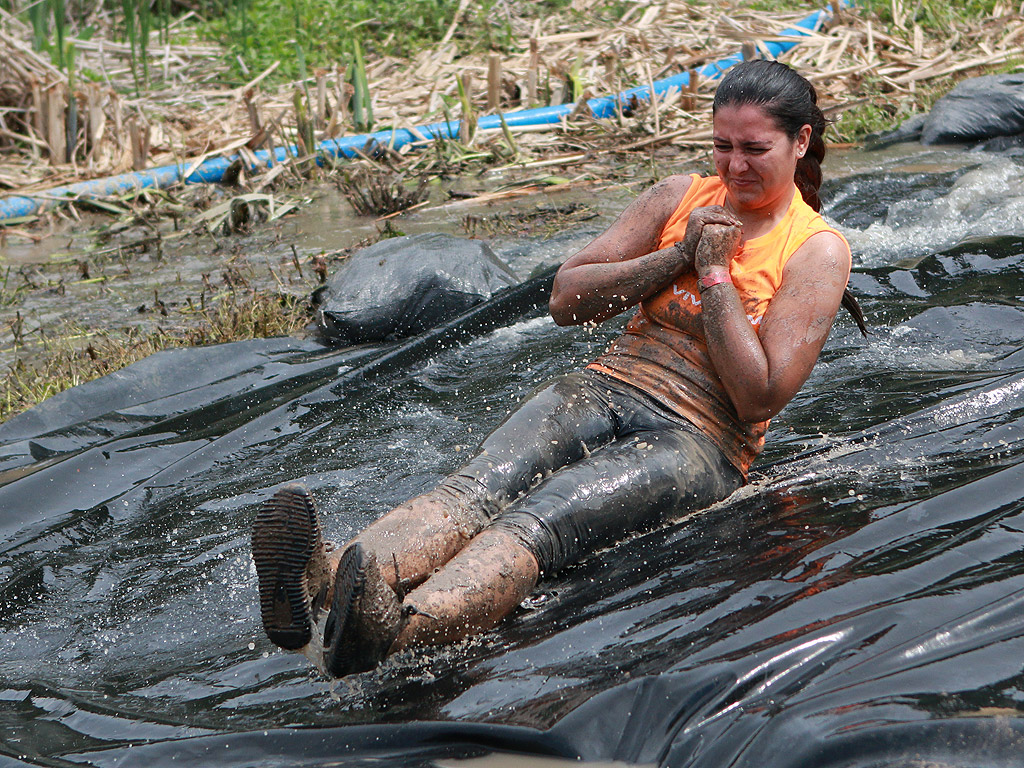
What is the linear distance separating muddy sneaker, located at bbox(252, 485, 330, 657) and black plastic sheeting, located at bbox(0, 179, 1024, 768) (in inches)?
8.2

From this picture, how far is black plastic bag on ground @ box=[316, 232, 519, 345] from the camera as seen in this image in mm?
4773

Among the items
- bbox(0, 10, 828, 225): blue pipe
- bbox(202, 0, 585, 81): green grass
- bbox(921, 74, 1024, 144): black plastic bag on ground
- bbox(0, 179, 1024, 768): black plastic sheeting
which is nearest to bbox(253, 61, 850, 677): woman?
bbox(0, 179, 1024, 768): black plastic sheeting

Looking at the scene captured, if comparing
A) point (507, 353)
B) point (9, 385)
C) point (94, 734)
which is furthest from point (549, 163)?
point (94, 734)

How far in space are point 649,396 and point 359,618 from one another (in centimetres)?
120

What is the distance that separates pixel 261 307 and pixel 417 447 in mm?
1696

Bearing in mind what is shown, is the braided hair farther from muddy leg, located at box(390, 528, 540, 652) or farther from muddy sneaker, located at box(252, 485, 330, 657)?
muddy sneaker, located at box(252, 485, 330, 657)

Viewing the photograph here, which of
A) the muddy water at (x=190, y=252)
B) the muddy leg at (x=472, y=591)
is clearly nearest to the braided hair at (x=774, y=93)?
the muddy leg at (x=472, y=591)

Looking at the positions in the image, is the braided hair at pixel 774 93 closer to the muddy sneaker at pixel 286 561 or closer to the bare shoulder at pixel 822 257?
the bare shoulder at pixel 822 257

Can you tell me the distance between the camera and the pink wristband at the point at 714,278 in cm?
271

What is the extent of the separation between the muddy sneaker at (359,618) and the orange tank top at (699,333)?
1131 millimetres

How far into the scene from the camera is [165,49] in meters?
10.6

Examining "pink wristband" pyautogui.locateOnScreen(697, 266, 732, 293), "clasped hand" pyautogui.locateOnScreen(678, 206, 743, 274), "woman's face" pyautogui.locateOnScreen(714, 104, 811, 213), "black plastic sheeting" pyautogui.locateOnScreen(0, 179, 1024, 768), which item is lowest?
"black plastic sheeting" pyautogui.locateOnScreen(0, 179, 1024, 768)

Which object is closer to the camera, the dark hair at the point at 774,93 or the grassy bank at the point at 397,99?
the dark hair at the point at 774,93

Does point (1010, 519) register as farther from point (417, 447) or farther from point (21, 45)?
point (21, 45)
